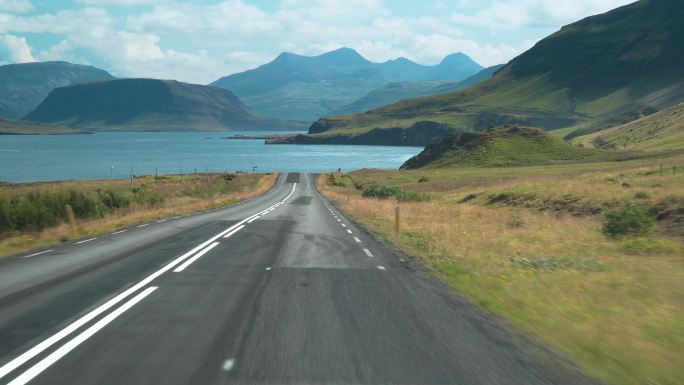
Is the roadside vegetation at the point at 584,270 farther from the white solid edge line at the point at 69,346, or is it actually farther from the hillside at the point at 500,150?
the hillside at the point at 500,150

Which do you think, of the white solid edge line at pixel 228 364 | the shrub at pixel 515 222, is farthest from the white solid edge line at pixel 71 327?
the shrub at pixel 515 222

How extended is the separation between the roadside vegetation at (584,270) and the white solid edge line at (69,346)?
545cm

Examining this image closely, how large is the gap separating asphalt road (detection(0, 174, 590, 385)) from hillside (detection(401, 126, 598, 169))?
10843 centimetres

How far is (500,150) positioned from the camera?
125062mm

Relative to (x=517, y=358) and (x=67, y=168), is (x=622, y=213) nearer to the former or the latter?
(x=517, y=358)

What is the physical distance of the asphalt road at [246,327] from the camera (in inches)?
225

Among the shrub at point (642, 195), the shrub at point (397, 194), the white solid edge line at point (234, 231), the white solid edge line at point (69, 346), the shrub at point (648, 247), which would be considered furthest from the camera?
the shrub at point (397, 194)

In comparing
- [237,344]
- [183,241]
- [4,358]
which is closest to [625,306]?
[237,344]

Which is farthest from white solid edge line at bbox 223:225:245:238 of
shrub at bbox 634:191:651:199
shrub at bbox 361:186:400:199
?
shrub at bbox 361:186:400:199

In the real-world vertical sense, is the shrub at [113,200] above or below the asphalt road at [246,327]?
below

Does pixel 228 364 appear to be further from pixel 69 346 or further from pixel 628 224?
pixel 628 224

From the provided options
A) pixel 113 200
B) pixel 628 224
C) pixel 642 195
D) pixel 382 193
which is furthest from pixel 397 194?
pixel 628 224

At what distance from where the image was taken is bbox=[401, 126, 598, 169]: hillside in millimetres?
117125

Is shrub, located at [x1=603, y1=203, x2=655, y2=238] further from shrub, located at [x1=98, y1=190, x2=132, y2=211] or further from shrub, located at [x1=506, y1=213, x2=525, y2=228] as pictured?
shrub, located at [x1=98, y1=190, x2=132, y2=211]
